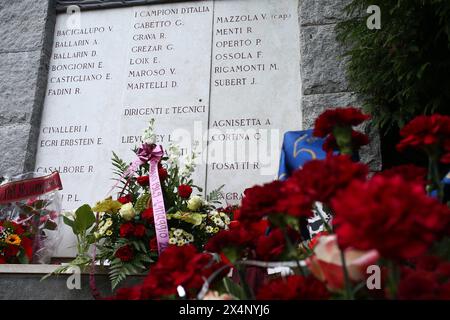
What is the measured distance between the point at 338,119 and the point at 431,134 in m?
0.25

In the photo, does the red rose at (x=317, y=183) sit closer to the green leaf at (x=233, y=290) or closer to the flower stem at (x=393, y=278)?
the flower stem at (x=393, y=278)

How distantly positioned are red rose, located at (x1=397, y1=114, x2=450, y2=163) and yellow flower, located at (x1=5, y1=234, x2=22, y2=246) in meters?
2.95

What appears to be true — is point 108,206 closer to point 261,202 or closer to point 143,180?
point 143,180

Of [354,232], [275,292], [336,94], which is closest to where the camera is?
[354,232]

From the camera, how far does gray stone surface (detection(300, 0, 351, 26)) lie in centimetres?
454

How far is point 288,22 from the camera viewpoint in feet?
15.7

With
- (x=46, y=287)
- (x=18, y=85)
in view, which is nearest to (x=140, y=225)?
(x=46, y=287)

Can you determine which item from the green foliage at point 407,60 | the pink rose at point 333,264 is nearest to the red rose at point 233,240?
the pink rose at point 333,264

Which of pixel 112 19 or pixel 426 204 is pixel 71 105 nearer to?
pixel 112 19

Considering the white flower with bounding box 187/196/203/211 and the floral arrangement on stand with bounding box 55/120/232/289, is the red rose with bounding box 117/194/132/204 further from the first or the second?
the white flower with bounding box 187/196/203/211

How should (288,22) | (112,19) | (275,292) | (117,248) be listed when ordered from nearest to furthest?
(275,292) < (117,248) < (288,22) < (112,19)

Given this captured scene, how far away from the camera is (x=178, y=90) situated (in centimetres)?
466
